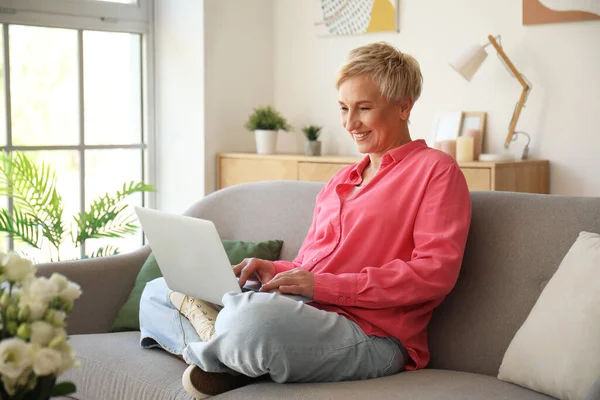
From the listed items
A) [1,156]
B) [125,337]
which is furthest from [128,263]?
[1,156]

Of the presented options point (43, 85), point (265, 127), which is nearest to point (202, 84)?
point (265, 127)

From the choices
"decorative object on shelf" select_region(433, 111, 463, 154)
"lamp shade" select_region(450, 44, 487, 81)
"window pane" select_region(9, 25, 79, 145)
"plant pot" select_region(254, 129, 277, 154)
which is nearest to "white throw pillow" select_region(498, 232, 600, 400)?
"lamp shade" select_region(450, 44, 487, 81)

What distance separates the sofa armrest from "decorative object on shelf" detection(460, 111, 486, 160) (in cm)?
173

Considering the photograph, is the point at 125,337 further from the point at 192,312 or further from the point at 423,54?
the point at 423,54

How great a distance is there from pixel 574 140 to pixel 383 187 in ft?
5.63

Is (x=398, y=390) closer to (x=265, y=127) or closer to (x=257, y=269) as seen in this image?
(x=257, y=269)

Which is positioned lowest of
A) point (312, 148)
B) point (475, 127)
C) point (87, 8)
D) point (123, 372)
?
point (123, 372)

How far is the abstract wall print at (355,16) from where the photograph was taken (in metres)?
4.21

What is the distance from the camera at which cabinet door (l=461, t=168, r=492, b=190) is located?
345cm

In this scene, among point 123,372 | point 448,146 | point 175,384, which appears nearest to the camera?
Answer: point 175,384

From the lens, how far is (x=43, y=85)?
4172mm

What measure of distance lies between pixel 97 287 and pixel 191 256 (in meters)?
0.64

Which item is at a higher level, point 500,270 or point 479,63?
point 479,63

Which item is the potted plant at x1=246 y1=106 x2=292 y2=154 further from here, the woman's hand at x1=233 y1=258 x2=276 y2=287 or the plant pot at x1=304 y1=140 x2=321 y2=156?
the woman's hand at x1=233 y1=258 x2=276 y2=287
